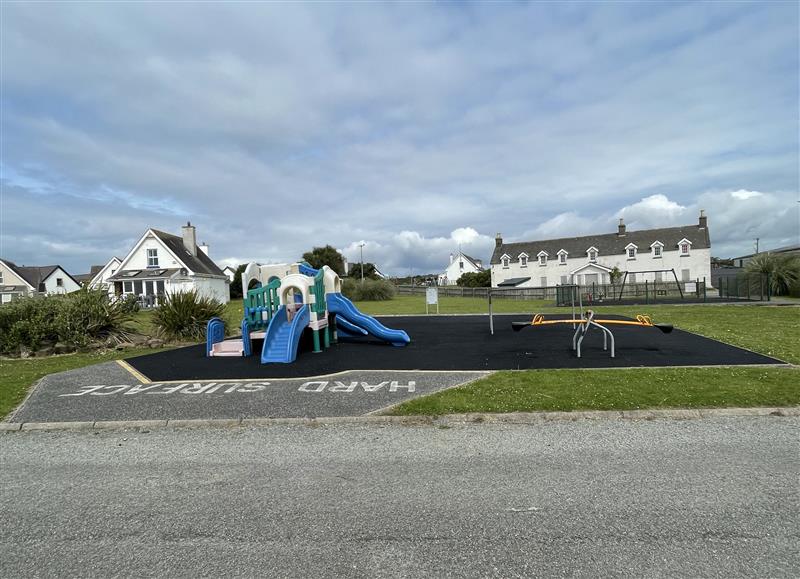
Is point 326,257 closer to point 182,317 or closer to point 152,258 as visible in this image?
point 152,258

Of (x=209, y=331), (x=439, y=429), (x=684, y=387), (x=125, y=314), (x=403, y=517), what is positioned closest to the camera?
(x=403, y=517)

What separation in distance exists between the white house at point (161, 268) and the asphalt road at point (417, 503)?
3517 centimetres

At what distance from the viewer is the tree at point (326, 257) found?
222 feet

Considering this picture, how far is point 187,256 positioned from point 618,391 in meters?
42.6

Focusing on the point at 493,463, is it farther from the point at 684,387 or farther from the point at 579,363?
the point at 579,363

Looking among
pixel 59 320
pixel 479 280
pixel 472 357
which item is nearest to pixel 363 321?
pixel 472 357

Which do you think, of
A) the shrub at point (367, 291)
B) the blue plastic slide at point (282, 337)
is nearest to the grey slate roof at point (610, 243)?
the shrub at point (367, 291)

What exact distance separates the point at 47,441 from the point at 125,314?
11.3m

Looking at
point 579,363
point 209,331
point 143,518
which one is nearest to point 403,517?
point 143,518

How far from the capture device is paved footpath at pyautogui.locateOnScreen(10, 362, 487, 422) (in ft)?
21.6

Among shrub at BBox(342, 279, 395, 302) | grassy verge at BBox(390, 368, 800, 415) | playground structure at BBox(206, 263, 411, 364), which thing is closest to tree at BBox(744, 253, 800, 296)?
shrub at BBox(342, 279, 395, 302)

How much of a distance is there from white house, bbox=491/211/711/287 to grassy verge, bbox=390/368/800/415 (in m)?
46.7

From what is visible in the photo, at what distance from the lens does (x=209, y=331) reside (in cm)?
1220

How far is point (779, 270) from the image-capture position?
35531 mm
